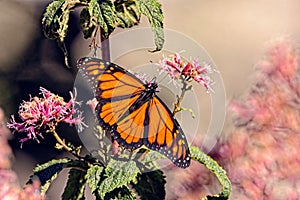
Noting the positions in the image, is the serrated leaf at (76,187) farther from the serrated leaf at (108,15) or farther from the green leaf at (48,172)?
the serrated leaf at (108,15)

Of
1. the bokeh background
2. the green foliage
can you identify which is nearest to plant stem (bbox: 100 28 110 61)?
the green foliage

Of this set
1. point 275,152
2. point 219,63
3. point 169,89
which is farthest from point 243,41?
point 275,152

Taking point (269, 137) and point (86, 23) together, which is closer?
point (86, 23)

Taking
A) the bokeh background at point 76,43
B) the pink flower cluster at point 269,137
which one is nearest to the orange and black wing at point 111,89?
the pink flower cluster at point 269,137

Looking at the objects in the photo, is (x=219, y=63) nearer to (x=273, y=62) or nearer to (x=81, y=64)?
(x=273, y=62)

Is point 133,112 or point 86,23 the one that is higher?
point 86,23

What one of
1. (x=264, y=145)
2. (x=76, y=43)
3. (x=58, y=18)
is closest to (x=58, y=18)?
(x=58, y=18)

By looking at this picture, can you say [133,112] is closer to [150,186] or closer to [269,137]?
[150,186]

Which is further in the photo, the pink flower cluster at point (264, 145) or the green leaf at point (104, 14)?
the pink flower cluster at point (264, 145)
